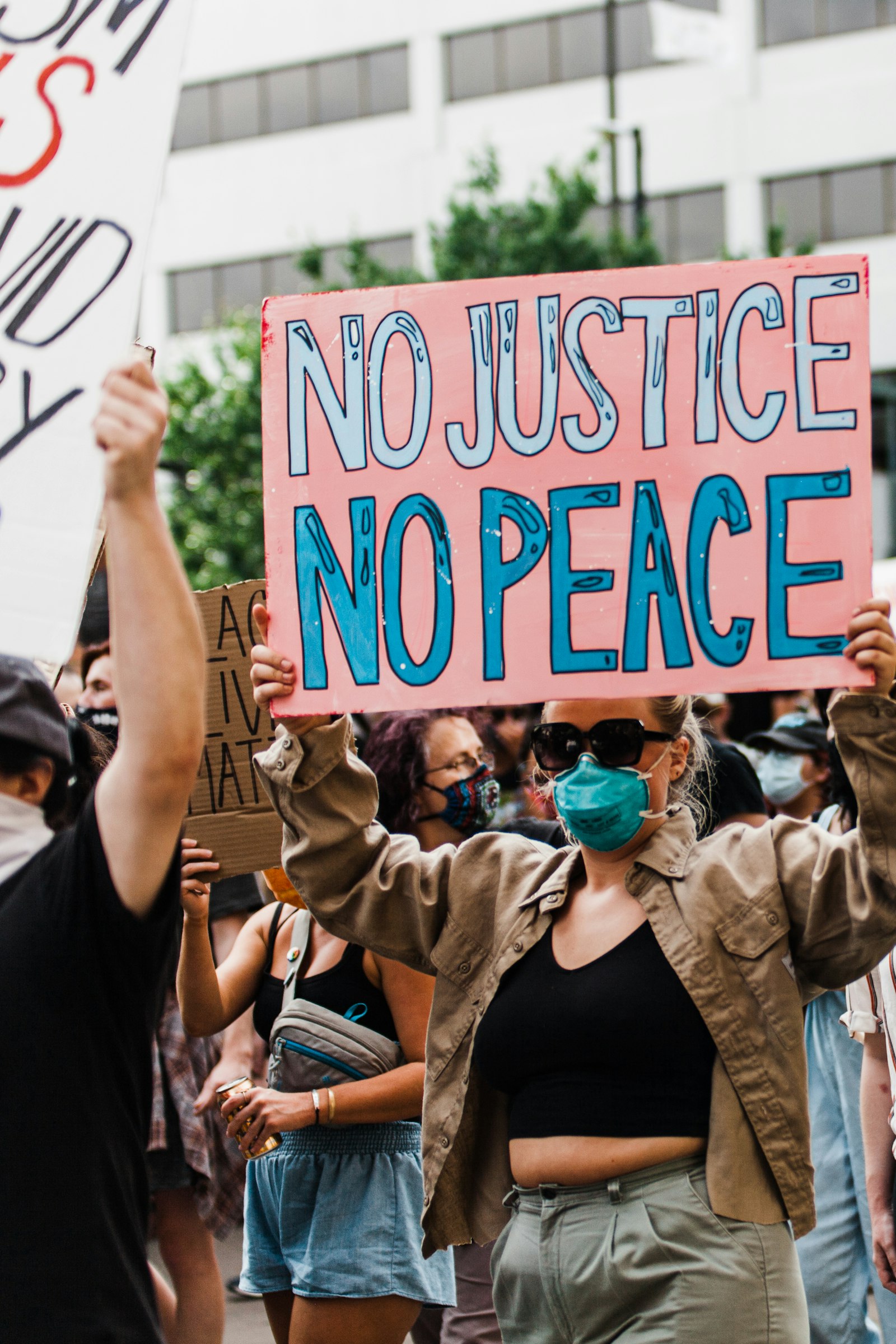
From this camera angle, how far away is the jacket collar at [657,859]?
114 inches

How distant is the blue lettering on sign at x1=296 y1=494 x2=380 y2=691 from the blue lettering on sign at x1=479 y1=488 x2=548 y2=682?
0.20 meters

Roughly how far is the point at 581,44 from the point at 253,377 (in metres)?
9.70

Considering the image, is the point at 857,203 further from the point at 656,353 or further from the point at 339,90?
the point at 656,353

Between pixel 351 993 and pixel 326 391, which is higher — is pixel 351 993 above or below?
below

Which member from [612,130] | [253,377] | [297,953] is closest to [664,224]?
[612,130]

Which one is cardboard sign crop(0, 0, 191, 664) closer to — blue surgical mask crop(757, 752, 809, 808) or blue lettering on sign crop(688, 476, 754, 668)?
blue lettering on sign crop(688, 476, 754, 668)

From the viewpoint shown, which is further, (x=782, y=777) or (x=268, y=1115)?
(x=782, y=777)

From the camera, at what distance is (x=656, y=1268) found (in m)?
2.65

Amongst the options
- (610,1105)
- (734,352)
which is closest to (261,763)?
(610,1105)

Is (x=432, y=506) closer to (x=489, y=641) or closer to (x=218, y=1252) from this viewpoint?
(x=489, y=641)

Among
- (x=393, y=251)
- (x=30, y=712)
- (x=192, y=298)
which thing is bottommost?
(x=30, y=712)

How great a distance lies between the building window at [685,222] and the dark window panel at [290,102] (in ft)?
21.9

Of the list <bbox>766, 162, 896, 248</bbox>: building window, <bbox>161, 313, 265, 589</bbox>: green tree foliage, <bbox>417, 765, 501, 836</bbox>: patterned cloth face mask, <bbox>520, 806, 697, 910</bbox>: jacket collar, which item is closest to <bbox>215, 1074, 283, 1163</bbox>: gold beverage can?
<bbox>417, 765, 501, 836</bbox>: patterned cloth face mask

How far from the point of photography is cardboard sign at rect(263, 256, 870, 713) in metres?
2.82
